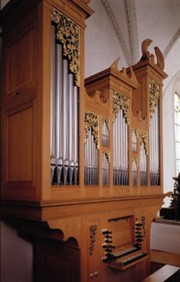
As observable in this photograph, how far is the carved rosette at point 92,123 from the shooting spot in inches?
155

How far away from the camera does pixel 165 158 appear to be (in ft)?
32.0

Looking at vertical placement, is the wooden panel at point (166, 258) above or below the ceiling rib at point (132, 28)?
below

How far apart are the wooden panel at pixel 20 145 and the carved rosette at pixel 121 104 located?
1.43 meters

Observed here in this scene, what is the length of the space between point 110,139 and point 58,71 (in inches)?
49.2

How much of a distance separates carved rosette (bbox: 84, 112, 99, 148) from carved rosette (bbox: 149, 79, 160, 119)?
5.33ft

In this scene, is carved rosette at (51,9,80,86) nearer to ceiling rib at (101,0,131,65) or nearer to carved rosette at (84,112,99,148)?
carved rosette at (84,112,99,148)

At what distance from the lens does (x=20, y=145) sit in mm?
3582

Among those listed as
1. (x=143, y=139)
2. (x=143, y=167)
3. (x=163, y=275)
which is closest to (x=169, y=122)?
(x=143, y=139)

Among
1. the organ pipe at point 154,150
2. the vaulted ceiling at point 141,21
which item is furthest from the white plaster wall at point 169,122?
the organ pipe at point 154,150

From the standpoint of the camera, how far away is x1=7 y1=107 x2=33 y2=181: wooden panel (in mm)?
3424

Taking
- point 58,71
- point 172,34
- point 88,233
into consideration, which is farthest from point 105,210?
point 172,34

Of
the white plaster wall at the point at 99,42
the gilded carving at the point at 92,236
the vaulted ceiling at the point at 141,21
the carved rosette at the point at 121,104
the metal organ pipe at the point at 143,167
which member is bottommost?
the gilded carving at the point at 92,236

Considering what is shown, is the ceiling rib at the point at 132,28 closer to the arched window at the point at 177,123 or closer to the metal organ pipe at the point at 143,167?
the metal organ pipe at the point at 143,167

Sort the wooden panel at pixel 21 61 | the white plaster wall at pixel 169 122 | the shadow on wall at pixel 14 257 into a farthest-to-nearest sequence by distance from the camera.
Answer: the white plaster wall at pixel 169 122 → the shadow on wall at pixel 14 257 → the wooden panel at pixel 21 61
